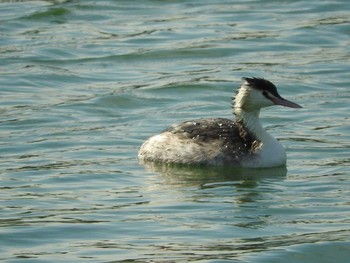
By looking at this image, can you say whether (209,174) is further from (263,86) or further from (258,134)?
(263,86)

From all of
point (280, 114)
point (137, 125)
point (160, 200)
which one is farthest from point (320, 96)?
point (160, 200)

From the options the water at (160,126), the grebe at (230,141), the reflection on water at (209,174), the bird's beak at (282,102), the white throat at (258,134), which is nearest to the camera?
the water at (160,126)

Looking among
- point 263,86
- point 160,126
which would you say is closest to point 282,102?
point 263,86

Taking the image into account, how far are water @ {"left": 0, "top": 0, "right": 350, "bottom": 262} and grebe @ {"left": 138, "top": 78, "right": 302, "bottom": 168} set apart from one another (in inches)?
6.9

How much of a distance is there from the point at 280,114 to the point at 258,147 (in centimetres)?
279

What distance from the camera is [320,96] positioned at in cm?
1914

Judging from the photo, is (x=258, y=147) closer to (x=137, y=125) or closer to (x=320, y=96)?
(x=137, y=125)

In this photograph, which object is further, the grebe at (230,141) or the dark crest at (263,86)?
the dark crest at (263,86)

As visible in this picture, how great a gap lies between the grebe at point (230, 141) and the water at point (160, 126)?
6.9 inches

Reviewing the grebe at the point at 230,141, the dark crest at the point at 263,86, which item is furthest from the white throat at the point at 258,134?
the dark crest at the point at 263,86

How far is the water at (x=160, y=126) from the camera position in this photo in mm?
12039

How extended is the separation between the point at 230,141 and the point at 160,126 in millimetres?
1951

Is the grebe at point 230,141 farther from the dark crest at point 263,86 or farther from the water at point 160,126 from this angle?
the water at point 160,126

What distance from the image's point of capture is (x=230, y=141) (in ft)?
51.1
